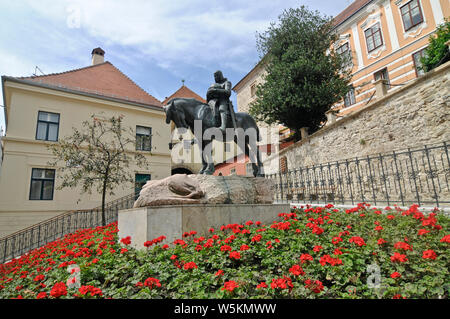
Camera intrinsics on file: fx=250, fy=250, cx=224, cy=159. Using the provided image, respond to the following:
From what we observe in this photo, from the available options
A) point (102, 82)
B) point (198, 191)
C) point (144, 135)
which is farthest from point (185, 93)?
point (198, 191)

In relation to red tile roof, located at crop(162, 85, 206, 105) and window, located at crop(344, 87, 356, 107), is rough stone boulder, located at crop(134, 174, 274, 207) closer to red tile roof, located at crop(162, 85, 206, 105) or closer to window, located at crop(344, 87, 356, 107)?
window, located at crop(344, 87, 356, 107)

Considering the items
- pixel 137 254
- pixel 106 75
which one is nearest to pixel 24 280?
pixel 137 254

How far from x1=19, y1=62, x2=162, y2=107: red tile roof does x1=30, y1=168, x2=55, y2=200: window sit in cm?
562

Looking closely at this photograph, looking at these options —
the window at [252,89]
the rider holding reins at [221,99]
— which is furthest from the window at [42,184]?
the window at [252,89]

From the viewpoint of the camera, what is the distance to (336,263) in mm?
2705

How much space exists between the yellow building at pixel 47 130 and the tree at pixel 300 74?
8500 mm

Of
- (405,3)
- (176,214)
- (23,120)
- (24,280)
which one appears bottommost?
(24,280)

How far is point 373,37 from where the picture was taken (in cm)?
1972

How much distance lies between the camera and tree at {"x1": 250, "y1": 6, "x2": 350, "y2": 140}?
1547cm

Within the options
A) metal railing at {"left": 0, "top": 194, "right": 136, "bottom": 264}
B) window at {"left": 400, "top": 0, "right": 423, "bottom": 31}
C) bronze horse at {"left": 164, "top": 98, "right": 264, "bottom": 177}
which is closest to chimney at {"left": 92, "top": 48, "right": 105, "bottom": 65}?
metal railing at {"left": 0, "top": 194, "right": 136, "bottom": 264}

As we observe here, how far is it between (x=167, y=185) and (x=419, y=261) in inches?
148

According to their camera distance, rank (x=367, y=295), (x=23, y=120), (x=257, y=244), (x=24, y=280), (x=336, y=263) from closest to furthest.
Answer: (x=367, y=295) < (x=336, y=263) < (x=257, y=244) < (x=24, y=280) < (x=23, y=120)

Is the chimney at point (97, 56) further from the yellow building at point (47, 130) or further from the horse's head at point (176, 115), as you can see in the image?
the horse's head at point (176, 115)

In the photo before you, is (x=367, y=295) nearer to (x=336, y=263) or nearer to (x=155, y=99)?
(x=336, y=263)
